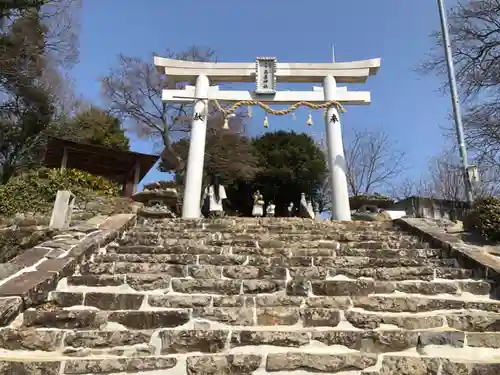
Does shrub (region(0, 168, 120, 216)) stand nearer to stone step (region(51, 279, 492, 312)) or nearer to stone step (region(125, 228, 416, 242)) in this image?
stone step (region(125, 228, 416, 242))

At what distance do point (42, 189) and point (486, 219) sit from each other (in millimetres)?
10848

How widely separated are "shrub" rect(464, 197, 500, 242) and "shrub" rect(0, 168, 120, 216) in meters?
9.09

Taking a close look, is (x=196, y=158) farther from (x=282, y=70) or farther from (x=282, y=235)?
(x=282, y=235)

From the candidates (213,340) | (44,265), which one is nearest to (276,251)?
(213,340)

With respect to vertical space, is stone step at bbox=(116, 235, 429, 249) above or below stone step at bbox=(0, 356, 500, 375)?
above

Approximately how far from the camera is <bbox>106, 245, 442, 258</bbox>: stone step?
5816 millimetres

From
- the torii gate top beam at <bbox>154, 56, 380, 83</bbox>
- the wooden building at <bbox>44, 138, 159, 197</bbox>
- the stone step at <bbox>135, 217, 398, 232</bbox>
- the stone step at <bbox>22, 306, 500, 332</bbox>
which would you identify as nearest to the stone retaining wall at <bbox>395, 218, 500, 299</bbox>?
the stone step at <bbox>22, 306, 500, 332</bbox>

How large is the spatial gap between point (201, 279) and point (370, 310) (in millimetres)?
1988

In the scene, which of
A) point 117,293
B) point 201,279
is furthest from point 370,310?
point 117,293

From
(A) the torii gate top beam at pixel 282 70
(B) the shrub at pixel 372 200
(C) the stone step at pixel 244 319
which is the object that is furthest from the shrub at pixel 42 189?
(B) the shrub at pixel 372 200

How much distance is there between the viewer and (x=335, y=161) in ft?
36.4

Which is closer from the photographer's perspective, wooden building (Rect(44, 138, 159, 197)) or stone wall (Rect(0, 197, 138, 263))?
stone wall (Rect(0, 197, 138, 263))

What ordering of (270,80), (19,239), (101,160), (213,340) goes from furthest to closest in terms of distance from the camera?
(101,160) → (270,80) → (19,239) → (213,340)

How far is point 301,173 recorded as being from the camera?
81.0 feet
